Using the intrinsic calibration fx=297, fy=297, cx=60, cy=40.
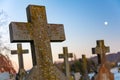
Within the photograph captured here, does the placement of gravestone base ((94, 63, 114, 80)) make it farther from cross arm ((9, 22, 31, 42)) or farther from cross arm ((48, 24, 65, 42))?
cross arm ((9, 22, 31, 42))

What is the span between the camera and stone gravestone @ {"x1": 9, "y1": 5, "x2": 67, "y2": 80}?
5.42 m

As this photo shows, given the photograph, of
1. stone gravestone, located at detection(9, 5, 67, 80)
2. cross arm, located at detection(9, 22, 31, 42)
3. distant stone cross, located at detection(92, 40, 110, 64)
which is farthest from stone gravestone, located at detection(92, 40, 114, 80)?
cross arm, located at detection(9, 22, 31, 42)

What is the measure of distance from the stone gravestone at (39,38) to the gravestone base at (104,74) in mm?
2159

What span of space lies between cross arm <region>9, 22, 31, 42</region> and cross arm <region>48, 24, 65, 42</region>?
1.54ft

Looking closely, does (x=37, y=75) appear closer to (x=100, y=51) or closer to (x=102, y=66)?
(x=102, y=66)

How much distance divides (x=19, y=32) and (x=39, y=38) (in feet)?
1.33

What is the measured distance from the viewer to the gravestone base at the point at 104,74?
7.52 meters

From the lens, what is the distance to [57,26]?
5.89 metres

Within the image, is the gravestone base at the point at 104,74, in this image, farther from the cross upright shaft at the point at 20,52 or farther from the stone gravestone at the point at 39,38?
the cross upright shaft at the point at 20,52

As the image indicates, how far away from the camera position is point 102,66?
7.79 meters

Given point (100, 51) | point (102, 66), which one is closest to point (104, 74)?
point (102, 66)

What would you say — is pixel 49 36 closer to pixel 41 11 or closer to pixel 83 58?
pixel 41 11

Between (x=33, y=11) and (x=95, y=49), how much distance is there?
303 centimetres

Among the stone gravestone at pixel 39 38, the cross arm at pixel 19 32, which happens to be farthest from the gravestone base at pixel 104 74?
the cross arm at pixel 19 32
